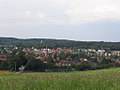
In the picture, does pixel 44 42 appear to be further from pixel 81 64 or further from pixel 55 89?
pixel 55 89

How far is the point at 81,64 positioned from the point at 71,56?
13.5 metres

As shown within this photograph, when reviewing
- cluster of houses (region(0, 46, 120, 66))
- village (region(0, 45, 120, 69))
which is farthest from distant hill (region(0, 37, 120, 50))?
cluster of houses (region(0, 46, 120, 66))

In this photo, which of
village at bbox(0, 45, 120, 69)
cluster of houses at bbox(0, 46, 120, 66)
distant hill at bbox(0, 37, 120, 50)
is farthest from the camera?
distant hill at bbox(0, 37, 120, 50)

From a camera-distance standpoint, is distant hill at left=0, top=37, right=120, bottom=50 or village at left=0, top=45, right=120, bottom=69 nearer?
village at left=0, top=45, right=120, bottom=69

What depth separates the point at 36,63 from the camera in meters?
43.5

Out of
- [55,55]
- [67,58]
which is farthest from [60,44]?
[67,58]

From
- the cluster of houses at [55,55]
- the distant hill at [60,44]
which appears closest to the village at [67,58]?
the cluster of houses at [55,55]

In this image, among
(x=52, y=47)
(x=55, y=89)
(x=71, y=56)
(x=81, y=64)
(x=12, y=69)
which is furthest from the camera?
(x=52, y=47)

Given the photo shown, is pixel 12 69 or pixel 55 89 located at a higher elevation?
pixel 55 89

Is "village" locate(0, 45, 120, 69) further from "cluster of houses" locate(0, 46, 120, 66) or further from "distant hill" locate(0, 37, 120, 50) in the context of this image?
"distant hill" locate(0, 37, 120, 50)

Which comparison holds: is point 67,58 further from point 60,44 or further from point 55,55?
point 60,44

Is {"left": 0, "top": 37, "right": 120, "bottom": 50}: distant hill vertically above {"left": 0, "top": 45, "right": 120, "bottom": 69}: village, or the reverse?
{"left": 0, "top": 37, "right": 120, "bottom": 50}: distant hill

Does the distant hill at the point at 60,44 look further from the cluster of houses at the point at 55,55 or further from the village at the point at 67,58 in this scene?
the cluster of houses at the point at 55,55

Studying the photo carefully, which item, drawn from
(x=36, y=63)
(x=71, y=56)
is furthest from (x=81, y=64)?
(x=71, y=56)
